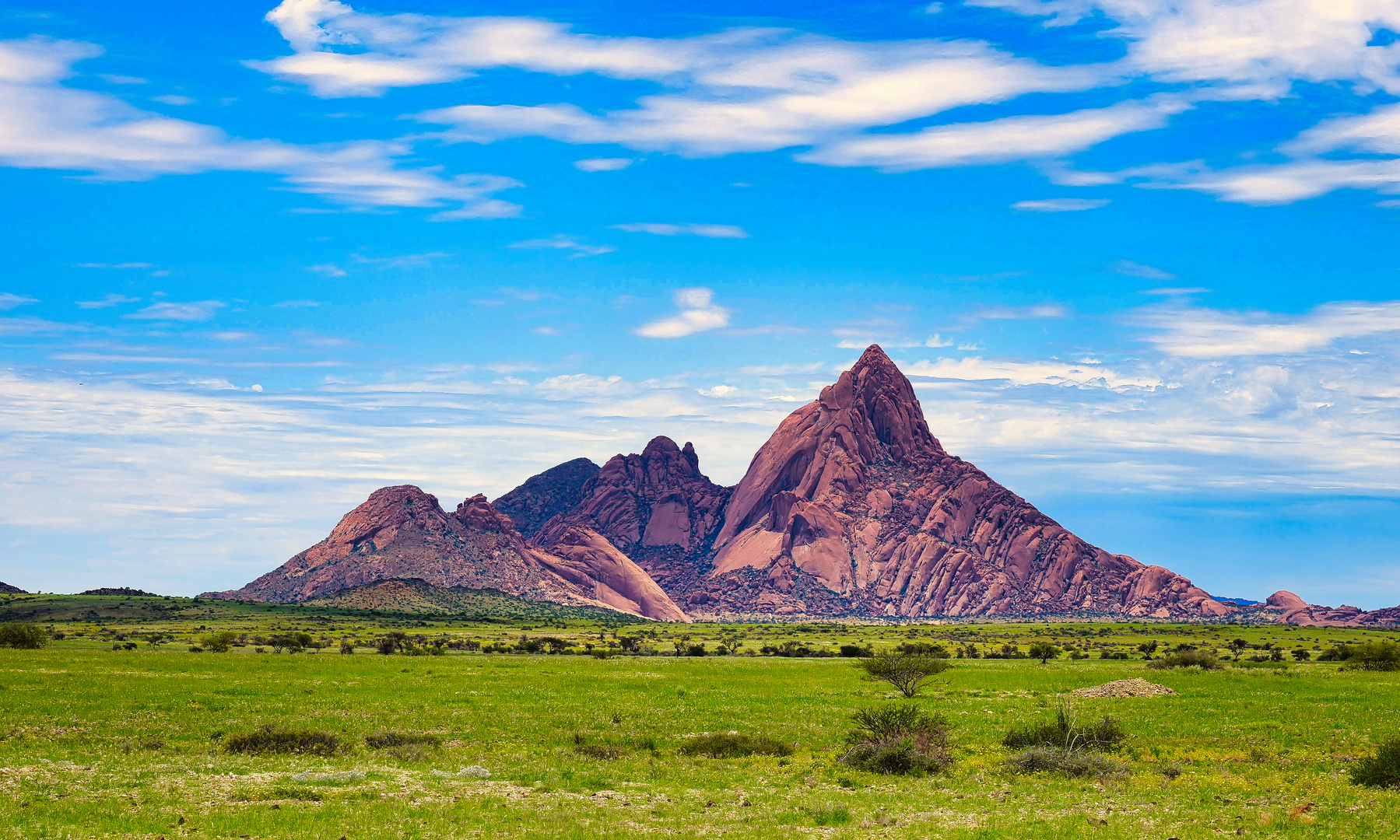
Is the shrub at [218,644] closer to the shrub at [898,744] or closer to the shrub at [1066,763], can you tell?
the shrub at [898,744]

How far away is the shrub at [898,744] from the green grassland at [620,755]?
2.64ft

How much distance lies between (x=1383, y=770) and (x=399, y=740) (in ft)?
94.8

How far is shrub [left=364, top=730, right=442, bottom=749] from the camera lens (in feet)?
108

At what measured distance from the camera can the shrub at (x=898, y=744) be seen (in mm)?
29000

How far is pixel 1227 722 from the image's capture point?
40.1 m

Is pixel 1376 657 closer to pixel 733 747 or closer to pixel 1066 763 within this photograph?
pixel 1066 763

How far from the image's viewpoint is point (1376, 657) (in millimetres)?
77938

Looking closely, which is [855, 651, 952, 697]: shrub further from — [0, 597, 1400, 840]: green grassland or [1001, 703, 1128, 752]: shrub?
[1001, 703, 1128, 752]: shrub

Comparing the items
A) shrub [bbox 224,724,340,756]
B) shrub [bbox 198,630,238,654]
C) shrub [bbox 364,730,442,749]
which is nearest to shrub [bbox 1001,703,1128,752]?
shrub [bbox 364,730,442,749]

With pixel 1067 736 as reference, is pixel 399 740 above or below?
below

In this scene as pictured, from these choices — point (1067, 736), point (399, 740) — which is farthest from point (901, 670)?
point (399, 740)

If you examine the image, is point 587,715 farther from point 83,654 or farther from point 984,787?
point 83,654

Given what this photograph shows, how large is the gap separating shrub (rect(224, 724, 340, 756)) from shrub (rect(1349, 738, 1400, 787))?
29.2m

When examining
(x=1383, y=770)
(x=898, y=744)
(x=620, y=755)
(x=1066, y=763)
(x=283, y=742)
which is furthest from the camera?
(x=620, y=755)
